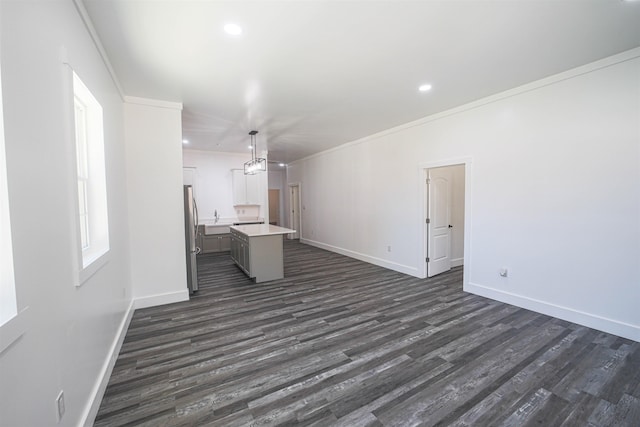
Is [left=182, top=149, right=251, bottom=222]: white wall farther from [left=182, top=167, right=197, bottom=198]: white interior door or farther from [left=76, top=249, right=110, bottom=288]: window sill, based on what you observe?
[left=76, top=249, right=110, bottom=288]: window sill

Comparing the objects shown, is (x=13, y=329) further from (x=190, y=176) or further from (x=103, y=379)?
(x=190, y=176)

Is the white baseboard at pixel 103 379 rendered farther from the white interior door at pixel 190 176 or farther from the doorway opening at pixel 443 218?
the white interior door at pixel 190 176

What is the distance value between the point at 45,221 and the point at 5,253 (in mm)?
369

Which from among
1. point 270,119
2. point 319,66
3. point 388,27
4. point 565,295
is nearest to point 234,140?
point 270,119

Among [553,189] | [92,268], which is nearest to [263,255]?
[92,268]

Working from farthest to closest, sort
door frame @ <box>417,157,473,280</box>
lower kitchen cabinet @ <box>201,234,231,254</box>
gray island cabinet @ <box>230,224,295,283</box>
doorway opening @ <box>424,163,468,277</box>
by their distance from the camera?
1. lower kitchen cabinet @ <box>201,234,231,254</box>
2. doorway opening @ <box>424,163,468,277</box>
3. gray island cabinet @ <box>230,224,295,283</box>
4. door frame @ <box>417,157,473,280</box>

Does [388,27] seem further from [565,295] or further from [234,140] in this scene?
[234,140]

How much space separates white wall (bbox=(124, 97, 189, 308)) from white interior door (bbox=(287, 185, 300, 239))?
5.79 m

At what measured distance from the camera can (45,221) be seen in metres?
1.36

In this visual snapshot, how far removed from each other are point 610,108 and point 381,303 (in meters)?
3.43

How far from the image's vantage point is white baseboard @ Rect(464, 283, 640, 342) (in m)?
2.86

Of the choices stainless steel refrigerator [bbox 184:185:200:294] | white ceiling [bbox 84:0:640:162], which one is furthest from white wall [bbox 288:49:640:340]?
stainless steel refrigerator [bbox 184:185:200:294]

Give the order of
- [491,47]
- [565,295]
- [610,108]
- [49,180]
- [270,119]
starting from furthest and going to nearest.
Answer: [270,119] → [565,295] → [610,108] → [491,47] → [49,180]

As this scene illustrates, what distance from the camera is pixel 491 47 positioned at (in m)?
2.61
